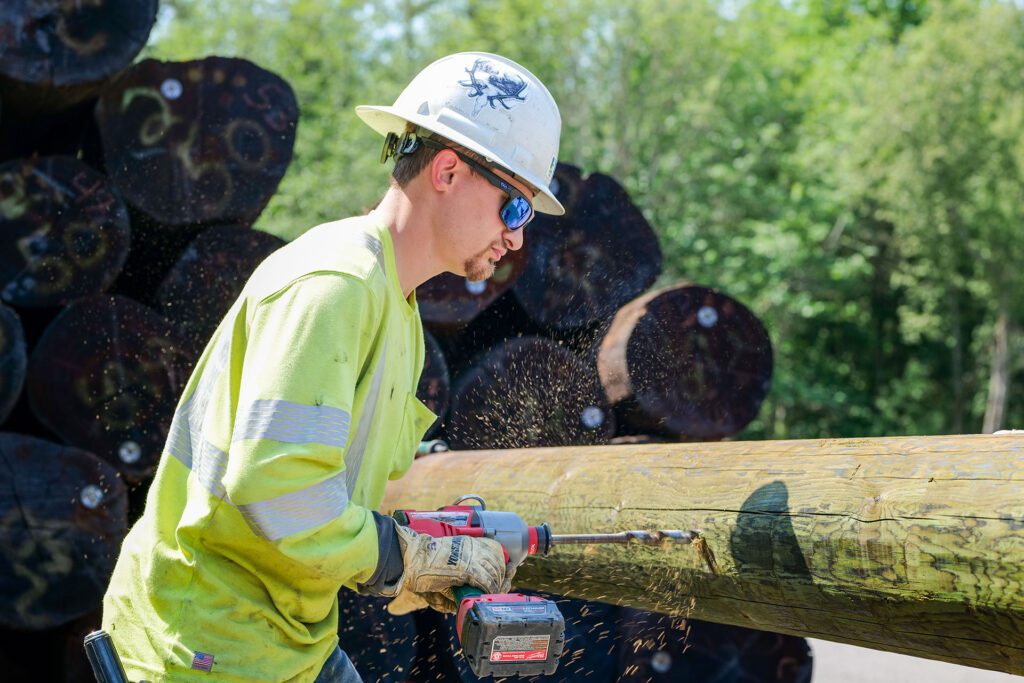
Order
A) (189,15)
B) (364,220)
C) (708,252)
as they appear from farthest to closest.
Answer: (189,15), (708,252), (364,220)

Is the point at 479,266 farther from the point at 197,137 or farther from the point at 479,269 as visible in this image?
the point at 197,137

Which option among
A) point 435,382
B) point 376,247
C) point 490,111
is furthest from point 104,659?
point 435,382

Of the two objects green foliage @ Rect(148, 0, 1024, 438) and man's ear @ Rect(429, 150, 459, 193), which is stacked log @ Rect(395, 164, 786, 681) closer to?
man's ear @ Rect(429, 150, 459, 193)

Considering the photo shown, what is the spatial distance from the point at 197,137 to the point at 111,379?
Result: 3.84 ft

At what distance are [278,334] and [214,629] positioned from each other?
1.98 ft

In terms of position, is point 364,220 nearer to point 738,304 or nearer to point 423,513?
point 423,513

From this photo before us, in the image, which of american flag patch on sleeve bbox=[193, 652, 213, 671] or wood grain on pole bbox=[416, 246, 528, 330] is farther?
wood grain on pole bbox=[416, 246, 528, 330]

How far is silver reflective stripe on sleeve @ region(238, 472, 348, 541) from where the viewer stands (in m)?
1.95

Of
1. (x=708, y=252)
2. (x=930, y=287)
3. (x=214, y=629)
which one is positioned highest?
(x=214, y=629)

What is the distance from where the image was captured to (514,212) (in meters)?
2.44

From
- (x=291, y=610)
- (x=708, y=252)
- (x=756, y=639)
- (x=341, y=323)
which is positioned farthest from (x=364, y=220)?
(x=708, y=252)

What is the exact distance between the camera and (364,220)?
2318mm

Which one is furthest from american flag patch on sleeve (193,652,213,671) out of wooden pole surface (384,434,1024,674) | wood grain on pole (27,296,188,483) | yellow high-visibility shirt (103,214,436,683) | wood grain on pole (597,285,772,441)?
wood grain on pole (597,285,772,441)

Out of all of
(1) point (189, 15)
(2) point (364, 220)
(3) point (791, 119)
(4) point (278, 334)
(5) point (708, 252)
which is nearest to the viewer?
(4) point (278, 334)
